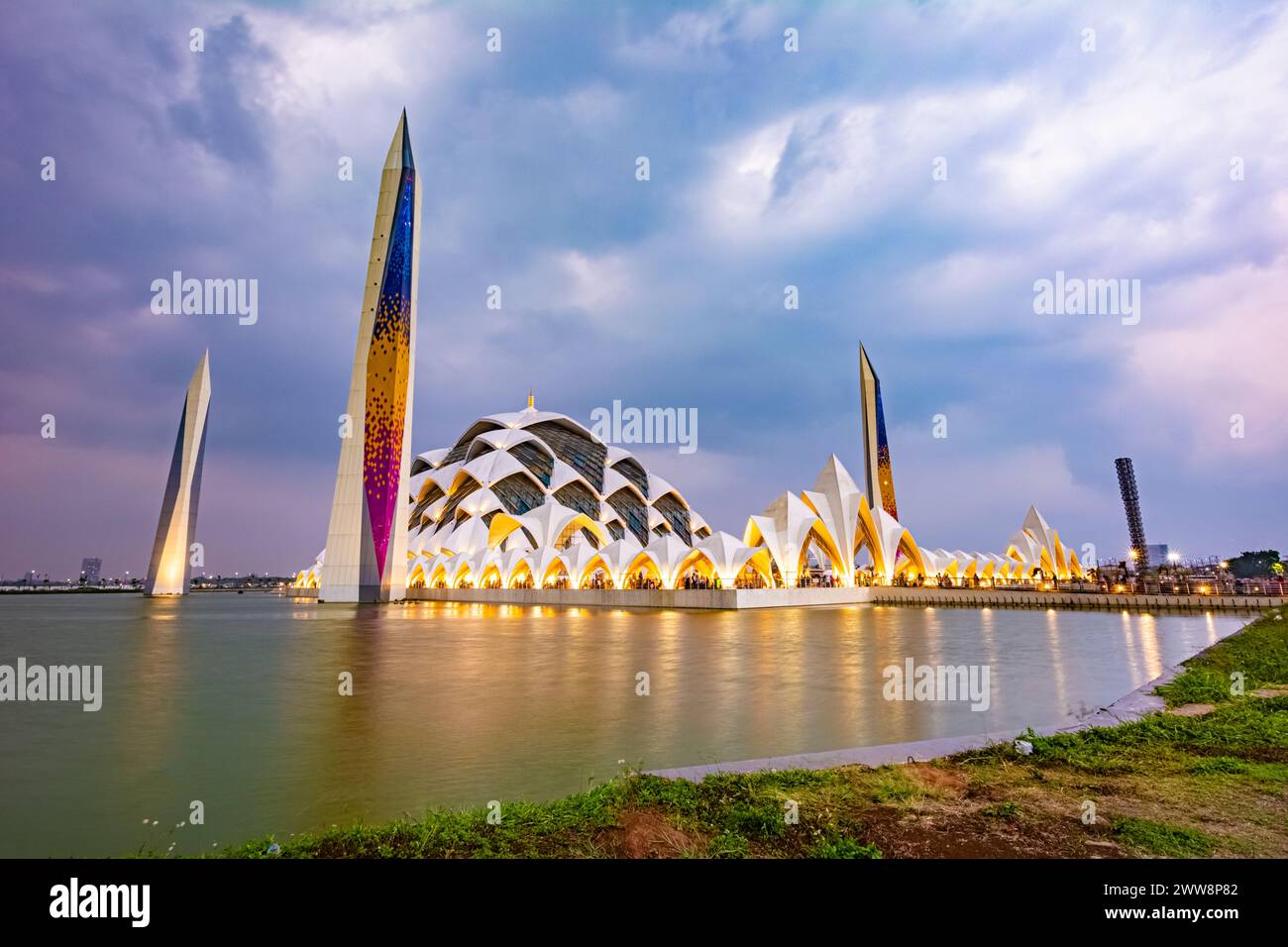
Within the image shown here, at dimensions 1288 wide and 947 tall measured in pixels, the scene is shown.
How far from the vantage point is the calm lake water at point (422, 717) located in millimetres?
5039

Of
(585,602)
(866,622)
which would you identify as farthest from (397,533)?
(866,622)

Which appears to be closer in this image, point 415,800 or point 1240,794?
point 1240,794

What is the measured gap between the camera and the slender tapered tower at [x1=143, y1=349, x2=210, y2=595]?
51719 mm

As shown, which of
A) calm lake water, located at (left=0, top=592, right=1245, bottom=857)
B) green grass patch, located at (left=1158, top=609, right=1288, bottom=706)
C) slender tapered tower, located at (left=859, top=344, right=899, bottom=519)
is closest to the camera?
calm lake water, located at (left=0, top=592, right=1245, bottom=857)

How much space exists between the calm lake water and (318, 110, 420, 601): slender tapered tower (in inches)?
530

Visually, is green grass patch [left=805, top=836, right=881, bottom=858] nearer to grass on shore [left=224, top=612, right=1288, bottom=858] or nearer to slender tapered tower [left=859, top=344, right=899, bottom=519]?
grass on shore [left=224, top=612, right=1288, bottom=858]

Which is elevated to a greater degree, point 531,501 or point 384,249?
point 384,249

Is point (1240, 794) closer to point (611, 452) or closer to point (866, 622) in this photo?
point (866, 622)

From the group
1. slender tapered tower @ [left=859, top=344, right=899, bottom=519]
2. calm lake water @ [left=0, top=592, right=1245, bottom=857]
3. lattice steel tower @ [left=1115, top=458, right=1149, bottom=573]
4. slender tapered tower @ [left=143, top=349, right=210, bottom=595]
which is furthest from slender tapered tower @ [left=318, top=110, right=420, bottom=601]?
lattice steel tower @ [left=1115, top=458, right=1149, bottom=573]

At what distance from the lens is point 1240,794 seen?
176 inches

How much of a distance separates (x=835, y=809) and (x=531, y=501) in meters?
57.7

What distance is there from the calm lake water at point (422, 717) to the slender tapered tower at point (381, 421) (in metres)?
13.5

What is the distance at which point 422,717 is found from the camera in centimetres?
805

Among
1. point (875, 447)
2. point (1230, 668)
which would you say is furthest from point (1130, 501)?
point (1230, 668)
